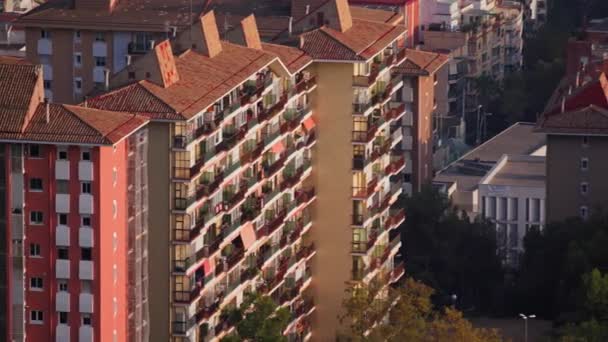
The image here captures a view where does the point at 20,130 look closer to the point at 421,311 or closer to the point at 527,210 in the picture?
the point at 421,311

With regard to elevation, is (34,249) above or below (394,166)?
above

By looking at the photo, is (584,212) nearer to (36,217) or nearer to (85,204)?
(85,204)

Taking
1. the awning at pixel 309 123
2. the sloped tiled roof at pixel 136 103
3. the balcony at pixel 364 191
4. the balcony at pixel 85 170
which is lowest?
the balcony at pixel 364 191

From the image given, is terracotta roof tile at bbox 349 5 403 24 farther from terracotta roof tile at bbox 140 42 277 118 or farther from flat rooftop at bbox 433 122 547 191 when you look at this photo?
terracotta roof tile at bbox 140 42 277 118

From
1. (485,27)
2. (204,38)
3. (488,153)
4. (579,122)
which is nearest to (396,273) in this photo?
(579,122)

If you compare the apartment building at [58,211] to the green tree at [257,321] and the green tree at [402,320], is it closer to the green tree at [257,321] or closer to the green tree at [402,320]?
the green tree at [257,321]

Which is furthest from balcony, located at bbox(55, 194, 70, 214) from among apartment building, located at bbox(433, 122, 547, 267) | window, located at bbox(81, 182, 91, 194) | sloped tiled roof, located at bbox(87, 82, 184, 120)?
apartment building, located at bbox(433, 122, 547, 267)

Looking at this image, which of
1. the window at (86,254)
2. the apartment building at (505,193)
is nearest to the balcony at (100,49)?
the apartment building at (505,193)

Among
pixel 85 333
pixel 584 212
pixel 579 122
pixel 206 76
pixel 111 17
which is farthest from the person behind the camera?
A: pixel 111 17
